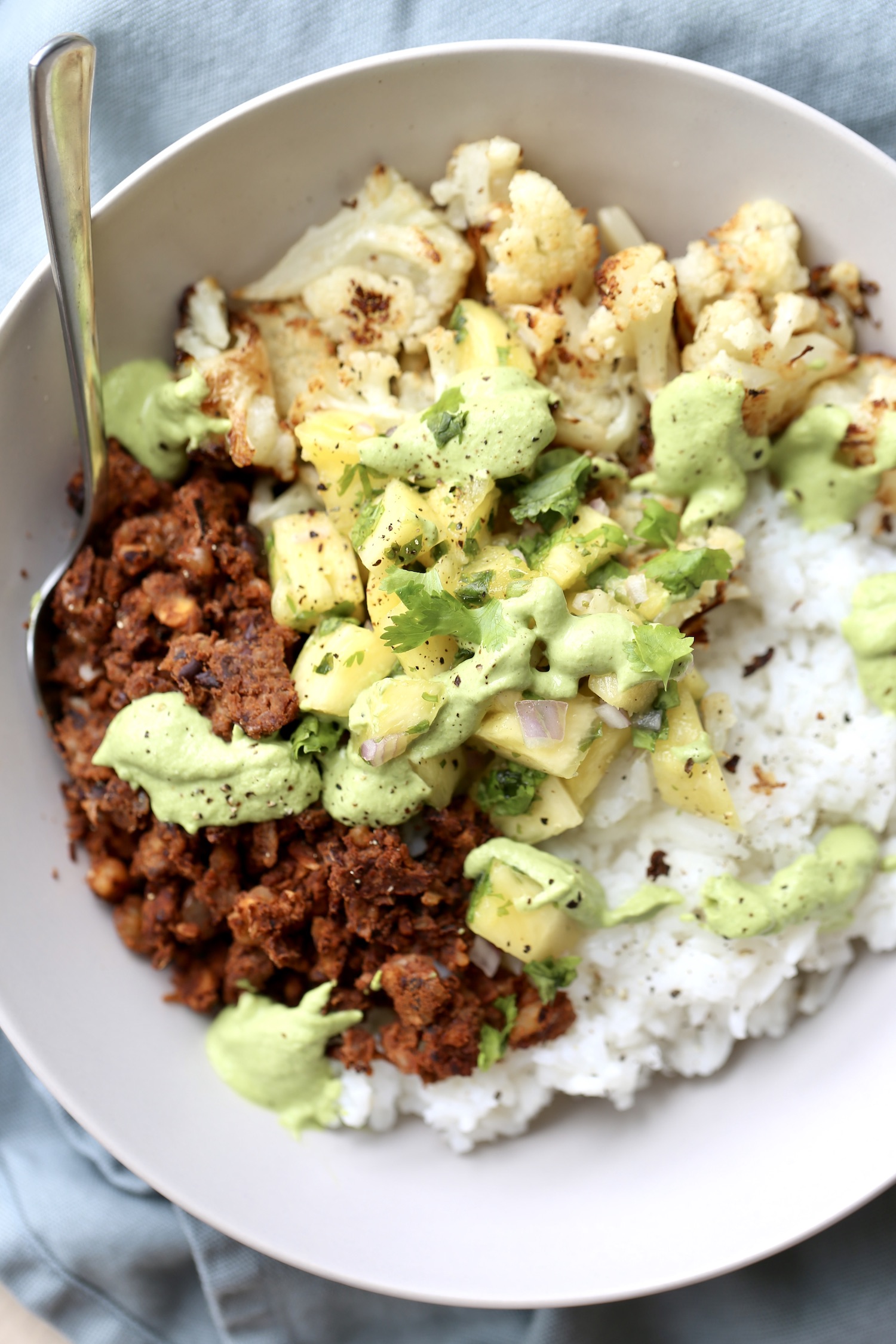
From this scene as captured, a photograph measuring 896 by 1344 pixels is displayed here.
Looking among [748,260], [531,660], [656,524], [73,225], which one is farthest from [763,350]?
[73,225]

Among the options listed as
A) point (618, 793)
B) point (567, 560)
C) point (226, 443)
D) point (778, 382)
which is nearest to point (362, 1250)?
point (618, 793)

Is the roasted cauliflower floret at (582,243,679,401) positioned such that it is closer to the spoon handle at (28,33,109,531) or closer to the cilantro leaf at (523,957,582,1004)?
the spoon handle at (28,33,109,531)

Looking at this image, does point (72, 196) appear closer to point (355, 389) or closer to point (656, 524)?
point (355, 389)

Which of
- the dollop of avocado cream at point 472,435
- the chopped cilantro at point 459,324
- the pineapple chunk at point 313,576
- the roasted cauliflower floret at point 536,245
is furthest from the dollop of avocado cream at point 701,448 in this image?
the pineapple chunk at point 313,576

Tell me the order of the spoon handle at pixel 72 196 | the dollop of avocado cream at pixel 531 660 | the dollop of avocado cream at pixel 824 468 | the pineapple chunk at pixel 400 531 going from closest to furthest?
the spoon handle at pixel 72 196, the dollop of avocado cream at pixel 531 660, the pineapple chunk at pixel 400 531, the dollop of avocado cream at pixel 824 468

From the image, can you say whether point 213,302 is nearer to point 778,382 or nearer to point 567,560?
point 567,560

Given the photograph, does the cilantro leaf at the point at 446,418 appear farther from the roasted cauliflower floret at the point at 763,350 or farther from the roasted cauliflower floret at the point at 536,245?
the roasted cauliflower floret at the point at 763,350
